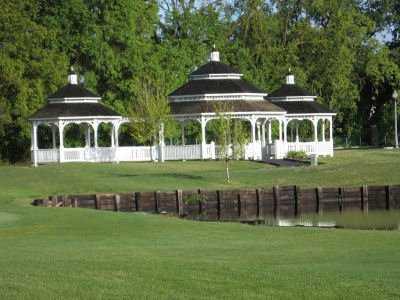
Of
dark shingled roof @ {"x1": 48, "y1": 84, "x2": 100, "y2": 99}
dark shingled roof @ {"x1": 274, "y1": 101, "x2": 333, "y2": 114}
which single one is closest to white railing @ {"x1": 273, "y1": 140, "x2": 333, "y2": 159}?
dark shingled roof @ {"x1": 274, "y1": 101, "x2": 333, "y2": 114}

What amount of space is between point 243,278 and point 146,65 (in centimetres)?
6691

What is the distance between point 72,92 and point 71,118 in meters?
2.76

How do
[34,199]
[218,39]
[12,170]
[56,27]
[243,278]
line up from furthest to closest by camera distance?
[218,39] → [56,27] → [12,170] → [34,199] → [243,278]

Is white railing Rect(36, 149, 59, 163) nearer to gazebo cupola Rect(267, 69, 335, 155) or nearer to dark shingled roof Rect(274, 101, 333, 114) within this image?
gazebo cupola Rect(267, 69, 335, 155)

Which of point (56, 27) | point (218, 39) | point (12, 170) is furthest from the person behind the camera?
point (218, 39)

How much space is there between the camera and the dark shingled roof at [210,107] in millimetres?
75562

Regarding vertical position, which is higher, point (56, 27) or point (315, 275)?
point (56, 27)

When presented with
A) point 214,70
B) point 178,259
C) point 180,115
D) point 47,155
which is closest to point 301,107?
point 214,70

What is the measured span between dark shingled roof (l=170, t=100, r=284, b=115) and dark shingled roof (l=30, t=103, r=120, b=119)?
14.1ft

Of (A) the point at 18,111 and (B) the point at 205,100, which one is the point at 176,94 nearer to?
(B) the point at 205,100

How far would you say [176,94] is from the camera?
79062mm

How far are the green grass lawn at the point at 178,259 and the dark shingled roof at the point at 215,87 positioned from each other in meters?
Result: 33.4

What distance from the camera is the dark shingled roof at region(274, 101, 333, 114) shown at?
84.2 meters

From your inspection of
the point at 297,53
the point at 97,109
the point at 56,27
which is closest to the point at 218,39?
the point at 297,53
